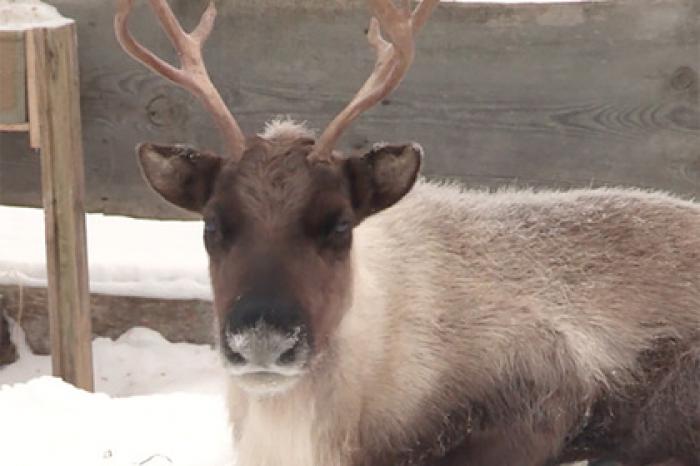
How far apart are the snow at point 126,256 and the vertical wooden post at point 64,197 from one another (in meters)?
0.70

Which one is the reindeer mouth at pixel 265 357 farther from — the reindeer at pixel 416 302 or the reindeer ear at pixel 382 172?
the reindeer ear at pixel 382 172

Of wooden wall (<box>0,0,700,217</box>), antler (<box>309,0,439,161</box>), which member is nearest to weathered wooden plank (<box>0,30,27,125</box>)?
wooden wall (<box>0,0,700,217</box>)

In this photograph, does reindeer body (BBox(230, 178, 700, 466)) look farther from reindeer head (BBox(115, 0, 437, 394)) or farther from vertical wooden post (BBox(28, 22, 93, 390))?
vertical wooden post (BBox(28, 22, 93, 390))

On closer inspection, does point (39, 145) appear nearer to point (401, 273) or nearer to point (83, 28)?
point (83, 28)

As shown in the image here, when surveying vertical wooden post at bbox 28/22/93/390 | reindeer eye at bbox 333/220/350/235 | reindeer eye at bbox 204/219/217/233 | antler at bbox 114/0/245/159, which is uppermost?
antler at bbox 114/0/245/159

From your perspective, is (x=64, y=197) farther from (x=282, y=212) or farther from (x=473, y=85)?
(x=282, y=212)

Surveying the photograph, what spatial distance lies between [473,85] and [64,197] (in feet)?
6.81

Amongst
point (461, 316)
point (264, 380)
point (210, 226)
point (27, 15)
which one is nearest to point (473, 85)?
point (461, 316)

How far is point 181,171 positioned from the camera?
434cm

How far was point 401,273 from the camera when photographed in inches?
189

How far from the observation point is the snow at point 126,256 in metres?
7.32

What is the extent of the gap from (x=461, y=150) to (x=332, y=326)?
2520mm

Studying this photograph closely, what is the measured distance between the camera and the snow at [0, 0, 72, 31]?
21.1 ft

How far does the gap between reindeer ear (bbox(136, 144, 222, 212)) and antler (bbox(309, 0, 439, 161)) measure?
353 millimetres
